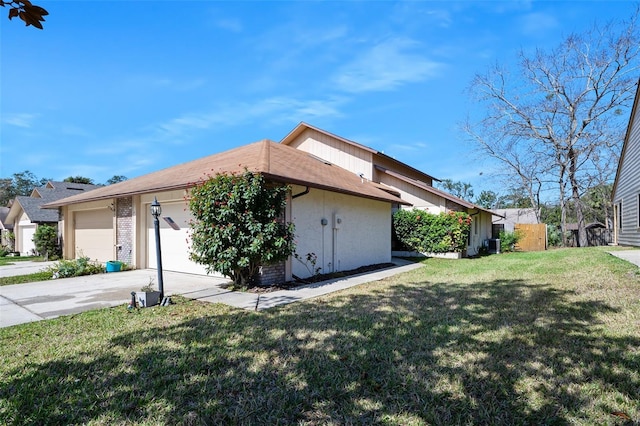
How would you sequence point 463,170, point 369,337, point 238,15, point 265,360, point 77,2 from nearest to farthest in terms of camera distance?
point 265,360 < point 369,337 < point 77,2 < point 238,15 < point 463,170

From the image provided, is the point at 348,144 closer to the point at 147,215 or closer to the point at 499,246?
the point at 147,215

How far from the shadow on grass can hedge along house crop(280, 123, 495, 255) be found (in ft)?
37.5

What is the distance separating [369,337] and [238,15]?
850cm

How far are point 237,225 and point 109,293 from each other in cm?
330

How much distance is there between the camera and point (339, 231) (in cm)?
1097

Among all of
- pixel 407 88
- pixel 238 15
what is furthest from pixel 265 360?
pixel 407 88

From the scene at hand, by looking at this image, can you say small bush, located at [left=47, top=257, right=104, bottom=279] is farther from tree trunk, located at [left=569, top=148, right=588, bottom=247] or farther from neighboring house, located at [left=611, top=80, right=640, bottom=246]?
tree trunk, located at [left=569, top=148, right=588, bottom=247]

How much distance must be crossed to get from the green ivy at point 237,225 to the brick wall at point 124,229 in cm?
579

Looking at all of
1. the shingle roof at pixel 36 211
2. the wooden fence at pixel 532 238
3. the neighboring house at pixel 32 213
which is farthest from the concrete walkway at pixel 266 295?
the neighboring house at pixel 32 213

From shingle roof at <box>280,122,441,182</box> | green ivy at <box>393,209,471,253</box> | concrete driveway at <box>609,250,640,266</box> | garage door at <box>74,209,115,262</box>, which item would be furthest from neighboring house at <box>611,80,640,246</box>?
garage door at <box>74,209,115,262</box>

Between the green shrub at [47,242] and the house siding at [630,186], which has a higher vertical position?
the house siding at [630,186]

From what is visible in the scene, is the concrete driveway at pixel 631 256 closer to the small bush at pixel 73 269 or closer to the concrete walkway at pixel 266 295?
the concrete walkway at pixel 266 295

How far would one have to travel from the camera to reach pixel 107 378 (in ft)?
10.6

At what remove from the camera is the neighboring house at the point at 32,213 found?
73.5 feet
